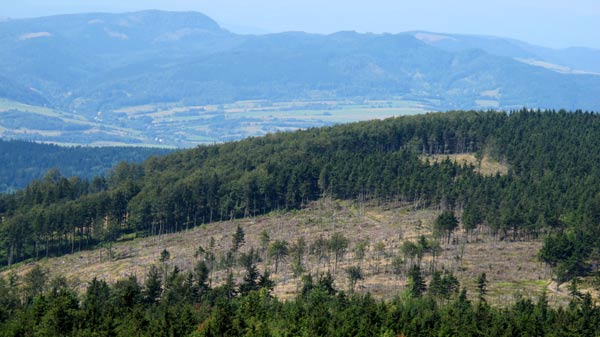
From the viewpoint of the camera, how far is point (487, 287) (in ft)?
275

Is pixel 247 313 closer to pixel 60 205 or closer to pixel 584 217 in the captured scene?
pixel 584 217

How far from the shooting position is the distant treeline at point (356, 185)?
104750 millimetres

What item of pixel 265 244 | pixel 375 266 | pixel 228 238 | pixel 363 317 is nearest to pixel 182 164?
pixel 228 238

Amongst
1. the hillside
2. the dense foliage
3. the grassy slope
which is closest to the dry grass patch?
the hillside

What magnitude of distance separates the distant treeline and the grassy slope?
10.7 ft

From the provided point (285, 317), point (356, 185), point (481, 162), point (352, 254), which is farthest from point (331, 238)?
point (481, 162)

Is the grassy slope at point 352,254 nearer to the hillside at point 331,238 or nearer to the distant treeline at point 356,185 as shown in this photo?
the hillside at point 331,238

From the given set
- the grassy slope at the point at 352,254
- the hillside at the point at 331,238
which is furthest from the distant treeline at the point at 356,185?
the grassy slope at the point at 352,254

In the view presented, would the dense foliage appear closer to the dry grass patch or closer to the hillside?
the hillside

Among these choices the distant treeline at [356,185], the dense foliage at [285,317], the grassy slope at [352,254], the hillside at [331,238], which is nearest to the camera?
the dense foliage at [285,317]

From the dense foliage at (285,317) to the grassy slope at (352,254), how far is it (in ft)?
32.4

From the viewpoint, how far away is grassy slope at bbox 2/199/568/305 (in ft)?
284

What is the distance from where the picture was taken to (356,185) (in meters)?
128

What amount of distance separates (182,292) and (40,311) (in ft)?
55.7
